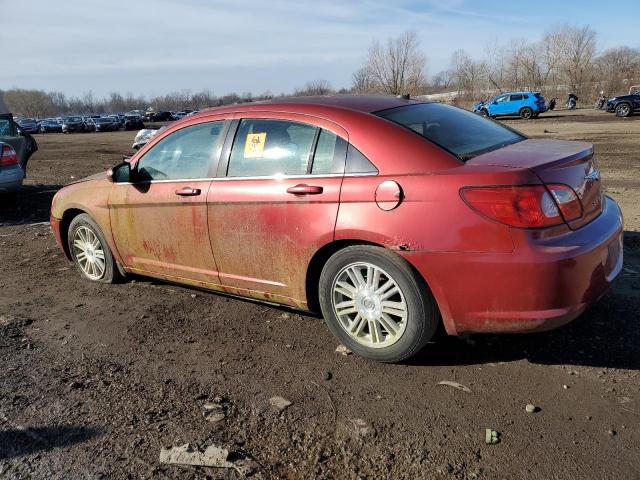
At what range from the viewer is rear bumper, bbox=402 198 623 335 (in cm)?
278

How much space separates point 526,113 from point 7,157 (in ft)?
117

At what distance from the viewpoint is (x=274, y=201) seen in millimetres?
3586

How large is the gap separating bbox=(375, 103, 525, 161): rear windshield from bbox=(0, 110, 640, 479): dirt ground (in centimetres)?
129

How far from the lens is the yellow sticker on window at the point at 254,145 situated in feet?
12.4

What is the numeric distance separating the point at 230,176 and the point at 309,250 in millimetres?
887

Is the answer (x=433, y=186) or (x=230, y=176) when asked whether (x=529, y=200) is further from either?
(x=230, y=176)

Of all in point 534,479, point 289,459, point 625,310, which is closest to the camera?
point 534,479

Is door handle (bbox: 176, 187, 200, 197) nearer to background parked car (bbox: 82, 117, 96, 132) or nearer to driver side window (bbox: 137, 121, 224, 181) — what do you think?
driver side window (bbox: 137, 121, 224, 181)

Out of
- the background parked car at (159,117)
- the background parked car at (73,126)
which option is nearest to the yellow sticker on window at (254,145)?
the background parked car at (73,126)

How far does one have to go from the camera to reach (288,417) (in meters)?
2.86

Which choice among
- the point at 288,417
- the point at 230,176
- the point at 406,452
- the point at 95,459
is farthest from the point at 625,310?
the point at 95,459


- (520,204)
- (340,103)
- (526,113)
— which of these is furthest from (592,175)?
(526,113)

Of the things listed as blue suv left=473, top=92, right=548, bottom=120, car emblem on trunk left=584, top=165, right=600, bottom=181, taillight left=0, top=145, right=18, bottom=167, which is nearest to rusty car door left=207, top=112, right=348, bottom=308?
car emblem on trunk left=584, top=165, right=600, bottom=181

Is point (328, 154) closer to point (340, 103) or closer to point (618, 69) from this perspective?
point (340, 103)
